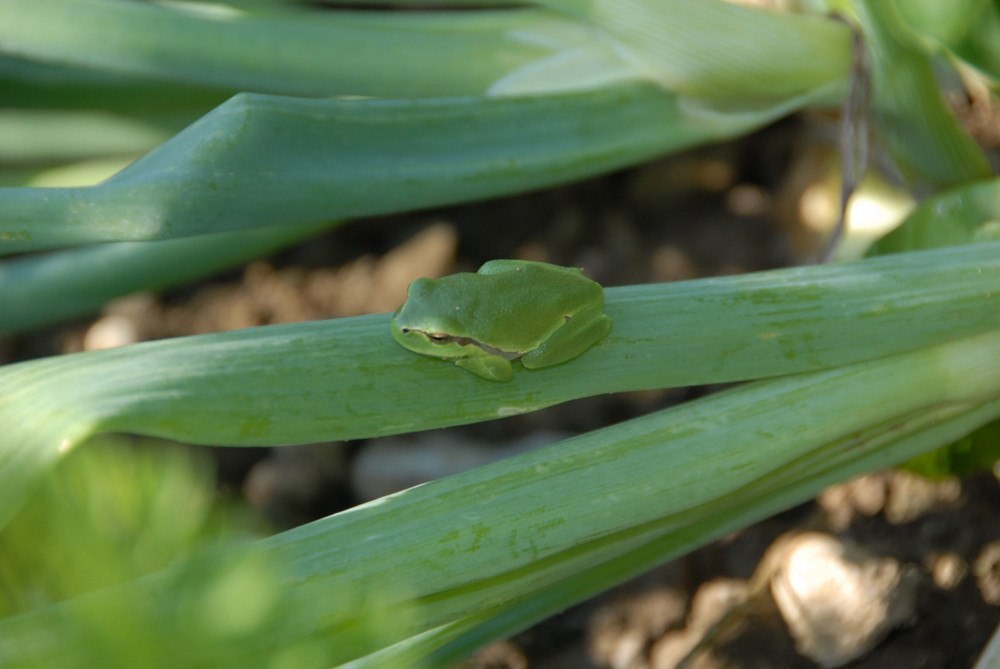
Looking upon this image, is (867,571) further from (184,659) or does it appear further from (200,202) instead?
(200,202)

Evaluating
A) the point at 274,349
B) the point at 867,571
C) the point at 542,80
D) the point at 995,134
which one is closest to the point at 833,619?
the point at 867,571

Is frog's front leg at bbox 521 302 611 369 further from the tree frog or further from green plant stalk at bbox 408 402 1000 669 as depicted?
green plant stalk at bbox 408 402 1000 669

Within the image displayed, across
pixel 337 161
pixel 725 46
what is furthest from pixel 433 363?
pixel 725 46

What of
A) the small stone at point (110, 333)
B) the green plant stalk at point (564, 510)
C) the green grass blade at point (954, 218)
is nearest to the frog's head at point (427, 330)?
the green plant stalk at point (564, 510)

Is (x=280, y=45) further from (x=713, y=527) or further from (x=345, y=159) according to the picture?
(x=713, y=527)

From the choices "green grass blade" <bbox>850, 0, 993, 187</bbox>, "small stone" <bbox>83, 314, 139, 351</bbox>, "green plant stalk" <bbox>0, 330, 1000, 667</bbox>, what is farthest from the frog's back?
"small stone" <bbox>83, 314, 139, 351</bbox>

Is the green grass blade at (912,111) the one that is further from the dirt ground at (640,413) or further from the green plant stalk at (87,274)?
the green plant stalk at (87,274)
